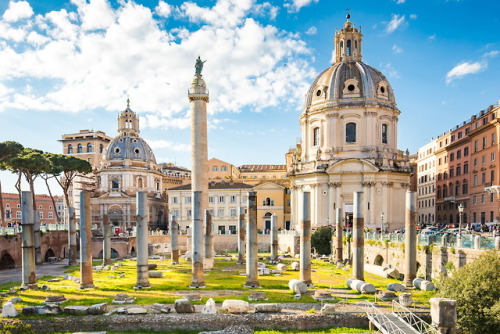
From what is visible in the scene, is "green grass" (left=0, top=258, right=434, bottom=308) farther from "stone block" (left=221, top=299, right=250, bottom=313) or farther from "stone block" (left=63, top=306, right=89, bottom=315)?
"stone block" (left=221, top=299, right=250, bottom=313)

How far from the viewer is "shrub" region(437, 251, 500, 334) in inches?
609

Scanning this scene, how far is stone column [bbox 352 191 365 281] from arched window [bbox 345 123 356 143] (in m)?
26.8

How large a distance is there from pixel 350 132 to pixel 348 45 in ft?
42.4

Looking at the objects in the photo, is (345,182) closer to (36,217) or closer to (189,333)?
(36,217)

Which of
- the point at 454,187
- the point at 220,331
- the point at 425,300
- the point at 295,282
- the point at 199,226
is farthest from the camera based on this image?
the point at 454,187

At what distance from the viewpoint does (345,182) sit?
50094 millimetres

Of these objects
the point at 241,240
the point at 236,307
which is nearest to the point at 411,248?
the point at 236,307

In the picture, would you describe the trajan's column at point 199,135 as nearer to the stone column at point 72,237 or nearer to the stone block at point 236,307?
the stone column at point 72,237

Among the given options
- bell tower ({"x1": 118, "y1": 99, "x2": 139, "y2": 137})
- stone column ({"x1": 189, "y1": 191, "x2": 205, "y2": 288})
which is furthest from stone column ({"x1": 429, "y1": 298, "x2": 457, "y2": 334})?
bell tower ({"x1": 118, "y1": 99, "x2": 139, "y2": 137})

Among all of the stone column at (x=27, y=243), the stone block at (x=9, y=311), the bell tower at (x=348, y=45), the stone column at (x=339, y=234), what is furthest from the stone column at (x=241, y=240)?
the bell tower at (x=348, y=45)

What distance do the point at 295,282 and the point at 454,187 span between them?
134ft

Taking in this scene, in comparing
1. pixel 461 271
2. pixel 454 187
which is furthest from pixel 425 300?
pixel 454 187

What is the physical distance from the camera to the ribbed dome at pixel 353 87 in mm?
51312

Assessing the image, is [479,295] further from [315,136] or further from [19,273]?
[315,136]
